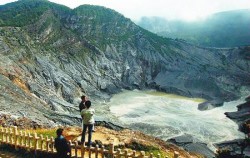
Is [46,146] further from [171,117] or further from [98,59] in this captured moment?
[98,59]

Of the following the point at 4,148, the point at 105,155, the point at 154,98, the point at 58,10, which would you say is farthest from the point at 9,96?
the point at 58,10

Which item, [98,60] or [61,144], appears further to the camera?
[98,60]

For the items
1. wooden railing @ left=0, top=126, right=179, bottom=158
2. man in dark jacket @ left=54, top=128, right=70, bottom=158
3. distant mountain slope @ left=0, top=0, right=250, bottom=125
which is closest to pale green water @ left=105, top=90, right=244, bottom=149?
distant mountain slope @ left=0, top=0, right=250, bottom=125

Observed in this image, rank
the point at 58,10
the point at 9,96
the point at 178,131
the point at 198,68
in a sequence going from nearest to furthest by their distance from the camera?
the point at 9,96
the point at 178,131
the point at 198,68
the point at 58,10

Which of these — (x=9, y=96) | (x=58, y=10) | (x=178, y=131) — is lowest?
(x=178, y=131)

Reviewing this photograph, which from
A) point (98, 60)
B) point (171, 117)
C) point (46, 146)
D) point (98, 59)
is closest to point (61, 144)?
point (46, 146)

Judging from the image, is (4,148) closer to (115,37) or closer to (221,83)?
(221,83)

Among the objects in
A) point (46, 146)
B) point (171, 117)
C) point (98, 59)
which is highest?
point (98, 59)

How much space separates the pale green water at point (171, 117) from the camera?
176 ft

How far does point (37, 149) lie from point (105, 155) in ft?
11.8

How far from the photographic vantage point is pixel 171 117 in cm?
→ 6256

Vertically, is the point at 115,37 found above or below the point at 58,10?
below

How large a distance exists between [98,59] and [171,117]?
37.2 metres

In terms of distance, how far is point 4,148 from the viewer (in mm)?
18578
